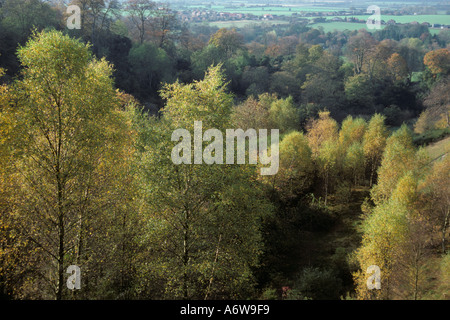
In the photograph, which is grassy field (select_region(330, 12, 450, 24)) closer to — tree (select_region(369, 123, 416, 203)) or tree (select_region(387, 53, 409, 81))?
tree (select_region(387, 53, 409, 81))

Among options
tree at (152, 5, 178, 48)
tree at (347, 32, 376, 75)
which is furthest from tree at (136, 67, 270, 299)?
tree at (347, 32, 376, 75)

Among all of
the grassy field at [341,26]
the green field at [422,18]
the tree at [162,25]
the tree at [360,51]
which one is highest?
the green field at [422,18]

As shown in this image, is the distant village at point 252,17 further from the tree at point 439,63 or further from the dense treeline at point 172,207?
the dense treeline at point 172,207

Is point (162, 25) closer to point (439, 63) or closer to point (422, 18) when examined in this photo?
point (439, 63)

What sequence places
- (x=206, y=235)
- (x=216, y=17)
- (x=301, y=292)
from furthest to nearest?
(x=216, y=17) → (x=301, y=292) → (x=206, y=235)

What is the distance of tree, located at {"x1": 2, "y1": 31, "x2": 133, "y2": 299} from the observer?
10914 mm

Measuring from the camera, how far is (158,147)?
43.3 ft

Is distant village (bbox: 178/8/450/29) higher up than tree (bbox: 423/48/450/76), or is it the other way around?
distant village (bbox: 178/8/450/29)

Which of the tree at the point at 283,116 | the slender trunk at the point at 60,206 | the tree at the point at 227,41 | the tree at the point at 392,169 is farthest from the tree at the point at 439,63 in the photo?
the slender trunk at the point at 60,206

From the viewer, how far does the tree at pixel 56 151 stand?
35.8ft

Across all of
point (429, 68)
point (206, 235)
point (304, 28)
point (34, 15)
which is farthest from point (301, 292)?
point (304, 28)

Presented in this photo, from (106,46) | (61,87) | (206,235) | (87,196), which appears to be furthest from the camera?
(106,46)

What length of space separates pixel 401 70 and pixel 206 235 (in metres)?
77.4

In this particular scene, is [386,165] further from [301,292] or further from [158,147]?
[158,147]
